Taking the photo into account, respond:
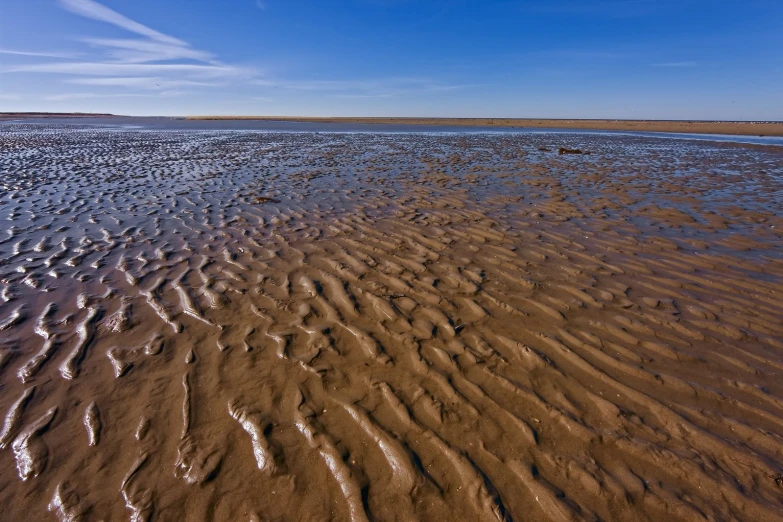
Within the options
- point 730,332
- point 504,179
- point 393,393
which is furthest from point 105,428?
point 504,179

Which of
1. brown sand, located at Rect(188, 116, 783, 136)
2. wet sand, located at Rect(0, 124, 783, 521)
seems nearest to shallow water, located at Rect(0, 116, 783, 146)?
brown sand, located at Rect(188, 116, 783, 136)

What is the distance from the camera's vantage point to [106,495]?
2744 mm

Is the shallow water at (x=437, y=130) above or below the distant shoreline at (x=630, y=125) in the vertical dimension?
below

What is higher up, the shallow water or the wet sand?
the shallow water

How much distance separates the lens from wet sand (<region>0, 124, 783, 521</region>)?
280cm

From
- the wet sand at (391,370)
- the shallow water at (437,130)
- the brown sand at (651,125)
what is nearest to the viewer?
the wet sand at (391,370)

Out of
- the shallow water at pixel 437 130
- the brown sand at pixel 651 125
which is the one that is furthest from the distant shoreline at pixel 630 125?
the shallow water at pixel 437 130

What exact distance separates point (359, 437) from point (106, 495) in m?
1.87

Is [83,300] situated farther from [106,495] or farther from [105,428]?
[106,495]

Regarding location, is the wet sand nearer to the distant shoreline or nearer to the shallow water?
the shallow water

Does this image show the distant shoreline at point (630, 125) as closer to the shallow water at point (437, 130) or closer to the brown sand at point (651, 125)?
the brown sand at point (651, 125)

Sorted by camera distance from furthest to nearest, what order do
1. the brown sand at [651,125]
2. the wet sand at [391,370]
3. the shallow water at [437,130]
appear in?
the brown sand at [651,125] < the shallow water at [437,130] < the wet sand at [391,370]

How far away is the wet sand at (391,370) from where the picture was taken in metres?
2.80

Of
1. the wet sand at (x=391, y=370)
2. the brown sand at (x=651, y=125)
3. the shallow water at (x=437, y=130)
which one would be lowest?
the wet sand at (x=391, y=370)
